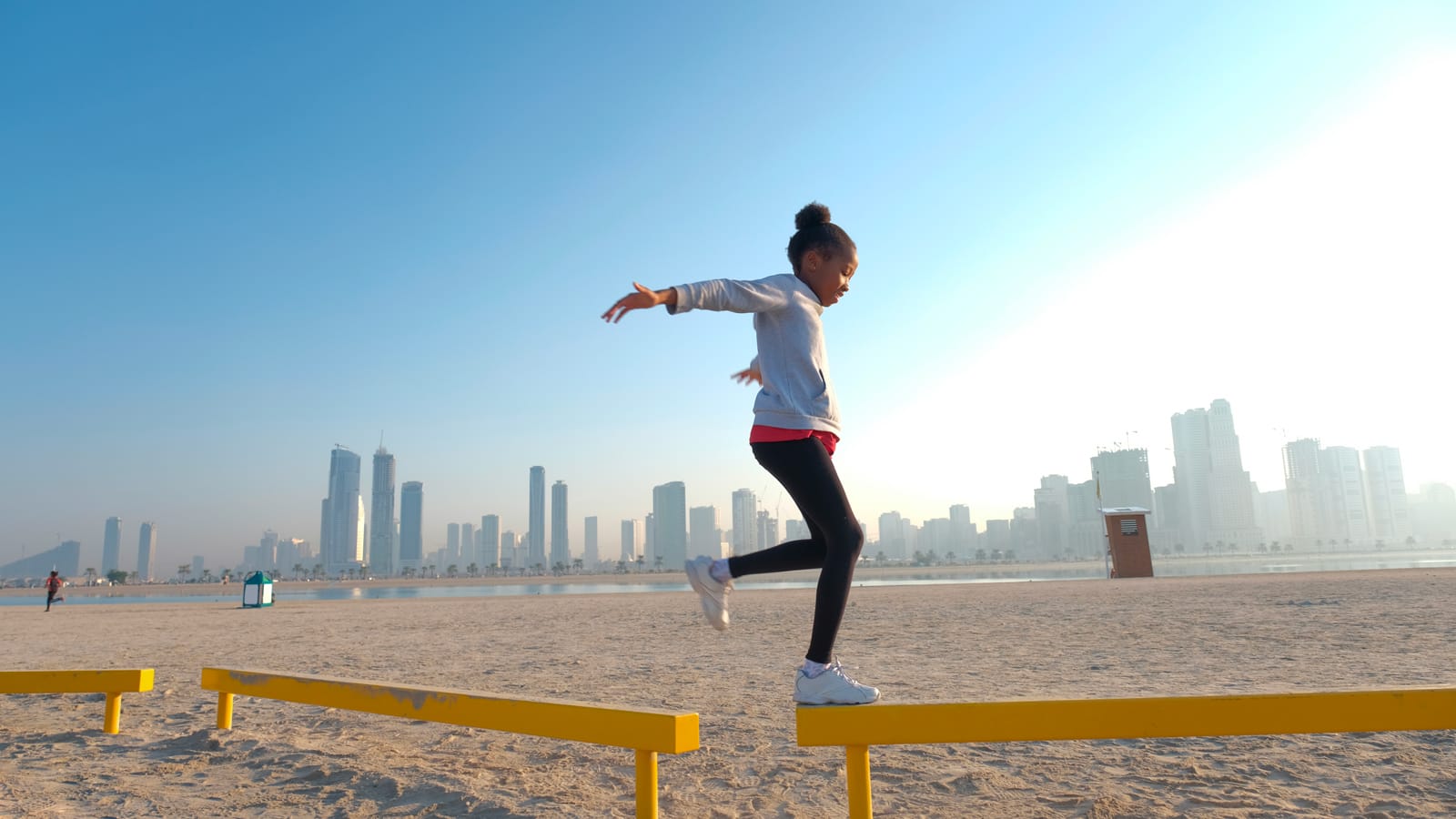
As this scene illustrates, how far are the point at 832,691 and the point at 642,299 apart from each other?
1.53 m

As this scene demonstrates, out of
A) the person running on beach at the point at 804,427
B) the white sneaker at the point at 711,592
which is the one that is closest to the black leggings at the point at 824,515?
the person running on beach at the point at 804,427

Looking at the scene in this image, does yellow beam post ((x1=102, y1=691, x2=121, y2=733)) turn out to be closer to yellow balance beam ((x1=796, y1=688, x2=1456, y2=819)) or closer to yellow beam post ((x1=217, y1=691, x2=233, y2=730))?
yellow beam post ((x1=217, y1=691, x2=233, y2=730))

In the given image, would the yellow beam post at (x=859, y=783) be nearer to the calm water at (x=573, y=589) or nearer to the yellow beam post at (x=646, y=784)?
the yellow beam post at (x=646, y=784)

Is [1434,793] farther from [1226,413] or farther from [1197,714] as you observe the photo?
[1226,413]

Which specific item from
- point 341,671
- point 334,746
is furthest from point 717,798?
point 341,671

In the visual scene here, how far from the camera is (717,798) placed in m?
3.27

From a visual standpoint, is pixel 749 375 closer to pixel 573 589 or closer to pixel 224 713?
pixel 224 713

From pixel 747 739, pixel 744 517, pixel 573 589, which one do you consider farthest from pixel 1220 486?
pixel 747 739

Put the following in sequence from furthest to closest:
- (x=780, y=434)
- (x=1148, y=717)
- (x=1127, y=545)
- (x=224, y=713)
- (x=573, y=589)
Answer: (x=573, y=589)
(x=1127, y=545)
(x=224, y=713)
(x=780, y=434)
(x=1148, y=717)

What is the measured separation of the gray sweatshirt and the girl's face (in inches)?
4.8

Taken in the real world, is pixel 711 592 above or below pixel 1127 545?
above

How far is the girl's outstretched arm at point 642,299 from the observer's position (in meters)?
2.67

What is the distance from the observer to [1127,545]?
87.5 ft

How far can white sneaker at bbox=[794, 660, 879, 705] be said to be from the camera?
259cm
